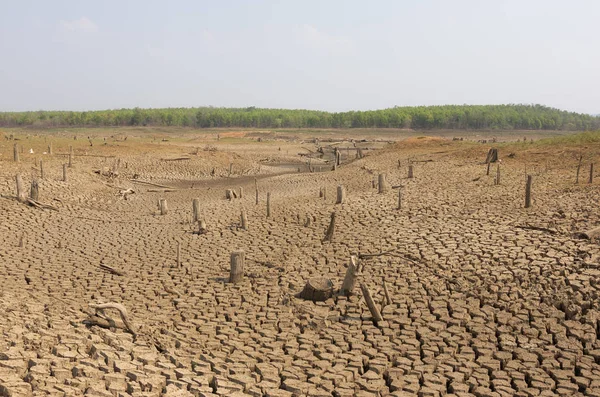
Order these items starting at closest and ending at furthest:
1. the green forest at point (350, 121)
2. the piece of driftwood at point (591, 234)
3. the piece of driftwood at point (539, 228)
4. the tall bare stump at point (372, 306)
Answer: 1. the tall bare stump at point (372, 306)
2. the piece of driftwood at point (591, 234)
3. the piece of driftwood at point (539, 228)
4. the green forest at point (350, 121)

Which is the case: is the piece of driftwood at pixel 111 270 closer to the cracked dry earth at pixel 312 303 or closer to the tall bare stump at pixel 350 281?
the cracked dry earth at pixel 312 303

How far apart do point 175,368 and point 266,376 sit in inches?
46.3

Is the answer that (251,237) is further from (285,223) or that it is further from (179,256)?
(179,256)

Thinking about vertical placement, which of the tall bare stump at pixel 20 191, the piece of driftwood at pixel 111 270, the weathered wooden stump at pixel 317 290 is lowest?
the piece of driftwood at pixel 111 270

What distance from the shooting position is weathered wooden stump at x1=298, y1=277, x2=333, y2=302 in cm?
964

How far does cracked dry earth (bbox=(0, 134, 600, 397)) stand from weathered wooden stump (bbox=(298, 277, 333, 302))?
161mm

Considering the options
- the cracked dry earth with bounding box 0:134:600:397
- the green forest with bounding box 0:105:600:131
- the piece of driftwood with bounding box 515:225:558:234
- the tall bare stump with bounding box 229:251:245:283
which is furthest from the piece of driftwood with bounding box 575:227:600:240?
the green forest with bounding box 0:105:600:131

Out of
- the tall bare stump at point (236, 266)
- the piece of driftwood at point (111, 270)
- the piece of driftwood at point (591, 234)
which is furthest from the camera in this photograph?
the piece of driftwood at point (111, 270)

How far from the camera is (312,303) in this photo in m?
9.54

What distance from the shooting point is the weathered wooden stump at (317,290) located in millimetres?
9641

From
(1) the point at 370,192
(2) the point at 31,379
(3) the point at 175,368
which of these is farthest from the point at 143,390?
(1) the point at 370,192

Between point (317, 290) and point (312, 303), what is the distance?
25 centimetres

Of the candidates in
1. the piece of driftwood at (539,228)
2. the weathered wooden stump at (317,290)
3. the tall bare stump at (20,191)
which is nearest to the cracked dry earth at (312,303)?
the piece of driftwood at (539,228)

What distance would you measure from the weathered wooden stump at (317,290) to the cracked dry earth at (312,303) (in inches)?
6.3
